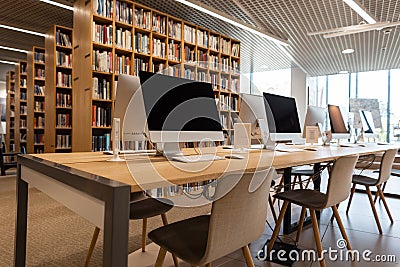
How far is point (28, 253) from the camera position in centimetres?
213

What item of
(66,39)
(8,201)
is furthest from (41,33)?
(8,201)

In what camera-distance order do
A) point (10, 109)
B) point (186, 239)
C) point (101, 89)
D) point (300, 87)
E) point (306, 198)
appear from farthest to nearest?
point (300, 87) → point (10, 109) → point (101, 89) → point (306, 198) → point (186, 239)

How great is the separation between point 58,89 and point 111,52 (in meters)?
1.77

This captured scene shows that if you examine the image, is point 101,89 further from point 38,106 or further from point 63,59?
point 38,106

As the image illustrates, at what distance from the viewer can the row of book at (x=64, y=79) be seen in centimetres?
524

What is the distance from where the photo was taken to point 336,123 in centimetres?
388

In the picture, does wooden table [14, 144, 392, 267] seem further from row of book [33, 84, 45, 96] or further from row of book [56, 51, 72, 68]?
row of book [33, 84, 45, 96]

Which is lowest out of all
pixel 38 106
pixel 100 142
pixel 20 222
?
pixel 20 222

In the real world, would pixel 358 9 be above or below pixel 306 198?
above

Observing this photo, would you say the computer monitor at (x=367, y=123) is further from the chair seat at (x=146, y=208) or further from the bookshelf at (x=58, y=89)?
the bookshelf at (x=58, y=89)

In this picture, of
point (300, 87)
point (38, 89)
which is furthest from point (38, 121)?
point (300, 87)

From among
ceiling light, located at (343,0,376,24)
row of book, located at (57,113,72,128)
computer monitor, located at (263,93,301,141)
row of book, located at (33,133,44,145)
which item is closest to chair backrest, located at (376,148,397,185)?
computer monitor, located at (263,93,301,141)

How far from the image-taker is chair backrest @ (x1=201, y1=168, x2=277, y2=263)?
1074mm

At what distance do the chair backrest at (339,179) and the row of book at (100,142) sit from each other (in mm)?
3118
